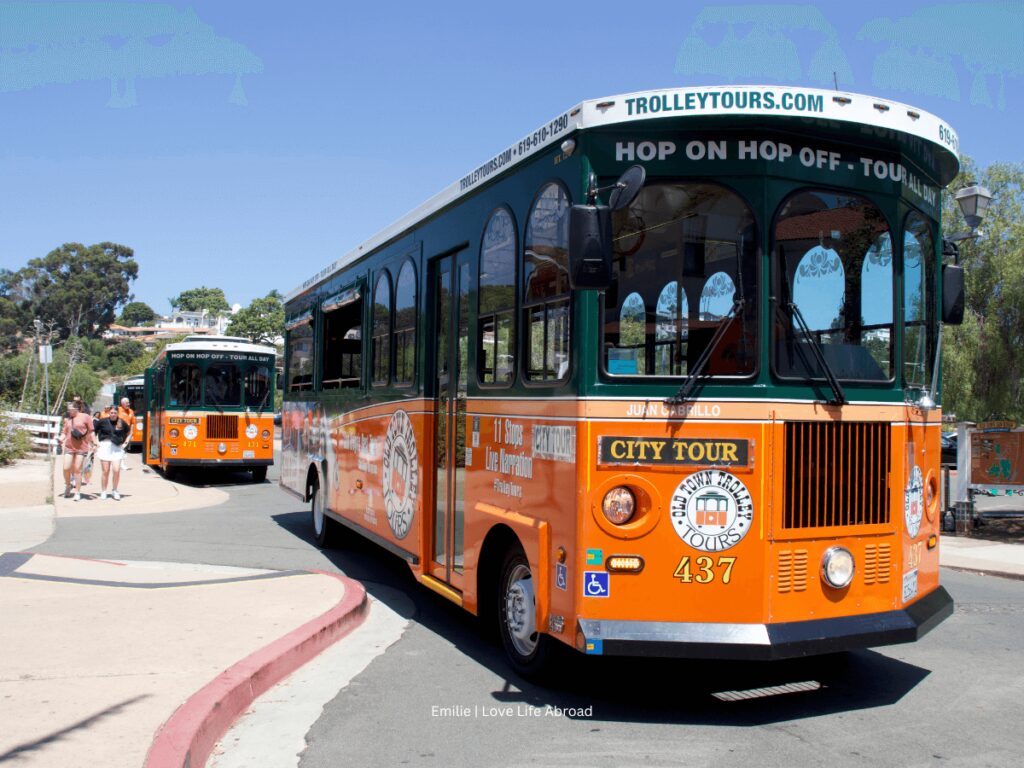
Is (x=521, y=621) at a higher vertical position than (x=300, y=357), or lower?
lower

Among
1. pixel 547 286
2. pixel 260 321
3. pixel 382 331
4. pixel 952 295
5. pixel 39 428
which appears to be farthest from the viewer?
pixel 260 321

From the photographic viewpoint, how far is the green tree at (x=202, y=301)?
166 metres

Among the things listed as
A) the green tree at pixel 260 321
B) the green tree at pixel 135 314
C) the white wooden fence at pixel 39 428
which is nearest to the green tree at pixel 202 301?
the green tree at pixel 135 314

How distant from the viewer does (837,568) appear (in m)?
5.15

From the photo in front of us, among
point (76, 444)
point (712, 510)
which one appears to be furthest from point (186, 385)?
point (712, 510)

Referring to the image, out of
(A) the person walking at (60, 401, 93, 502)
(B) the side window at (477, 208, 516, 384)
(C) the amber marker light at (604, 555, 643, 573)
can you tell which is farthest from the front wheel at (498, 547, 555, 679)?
(A) the person walking at (60, 401, 93, 502)

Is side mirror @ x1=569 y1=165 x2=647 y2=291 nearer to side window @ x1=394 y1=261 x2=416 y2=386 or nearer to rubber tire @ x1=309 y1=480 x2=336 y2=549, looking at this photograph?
side window @ x1=394 y1=261 x2=416 y2=386

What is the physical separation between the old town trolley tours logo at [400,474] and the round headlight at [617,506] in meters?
2.93

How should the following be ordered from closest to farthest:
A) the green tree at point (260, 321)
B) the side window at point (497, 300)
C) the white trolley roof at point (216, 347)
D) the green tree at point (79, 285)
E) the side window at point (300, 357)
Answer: the side window at point (497, 300), the side window at point (300, 357), the white trolley roof at point (216, 347), the green tree at point (260, 321), the green tree at point (79, 285)

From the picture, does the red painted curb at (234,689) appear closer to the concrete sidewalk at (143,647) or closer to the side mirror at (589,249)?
the concrete sidewalk at (143,647)

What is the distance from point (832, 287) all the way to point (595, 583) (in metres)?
2.20

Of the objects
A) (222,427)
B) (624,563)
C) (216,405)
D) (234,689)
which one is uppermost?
(216,405)

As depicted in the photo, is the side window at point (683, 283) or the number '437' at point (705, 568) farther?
the side window at point (683, 283)

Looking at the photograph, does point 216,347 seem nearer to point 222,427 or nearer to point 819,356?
point 222,427
